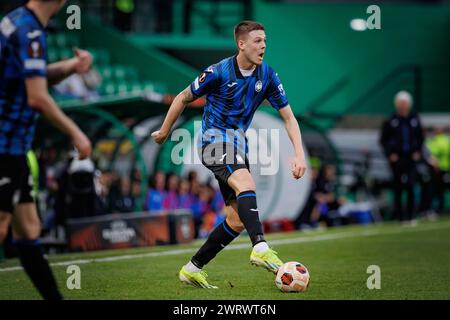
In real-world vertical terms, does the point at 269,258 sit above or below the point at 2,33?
below

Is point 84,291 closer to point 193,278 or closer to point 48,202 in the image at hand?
point 193,278

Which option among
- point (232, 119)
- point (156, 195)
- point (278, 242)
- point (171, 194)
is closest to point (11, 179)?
point (232, 119)

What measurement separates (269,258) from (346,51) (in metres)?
19.7

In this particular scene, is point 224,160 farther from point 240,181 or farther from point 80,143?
point 80,143

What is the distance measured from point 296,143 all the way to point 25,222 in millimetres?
2482

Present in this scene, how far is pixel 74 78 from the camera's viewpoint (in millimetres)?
20359

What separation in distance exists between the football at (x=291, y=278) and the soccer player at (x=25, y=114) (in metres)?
1.93

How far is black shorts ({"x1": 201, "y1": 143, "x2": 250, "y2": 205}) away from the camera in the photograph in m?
8.08

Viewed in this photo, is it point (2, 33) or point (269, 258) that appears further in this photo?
point (269, 258)

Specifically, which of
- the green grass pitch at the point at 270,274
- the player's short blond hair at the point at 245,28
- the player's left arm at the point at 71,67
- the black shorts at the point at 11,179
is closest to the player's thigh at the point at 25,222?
the black shorts at the point at 11,179

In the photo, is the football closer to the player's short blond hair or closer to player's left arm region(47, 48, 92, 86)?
the player's short blond hair

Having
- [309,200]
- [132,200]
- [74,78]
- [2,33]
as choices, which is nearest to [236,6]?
[74,78]

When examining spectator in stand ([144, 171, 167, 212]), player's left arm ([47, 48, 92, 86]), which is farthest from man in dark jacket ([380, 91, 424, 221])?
player's left arm ([47, 48, 92, 86])

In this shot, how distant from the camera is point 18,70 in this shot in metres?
6.24
